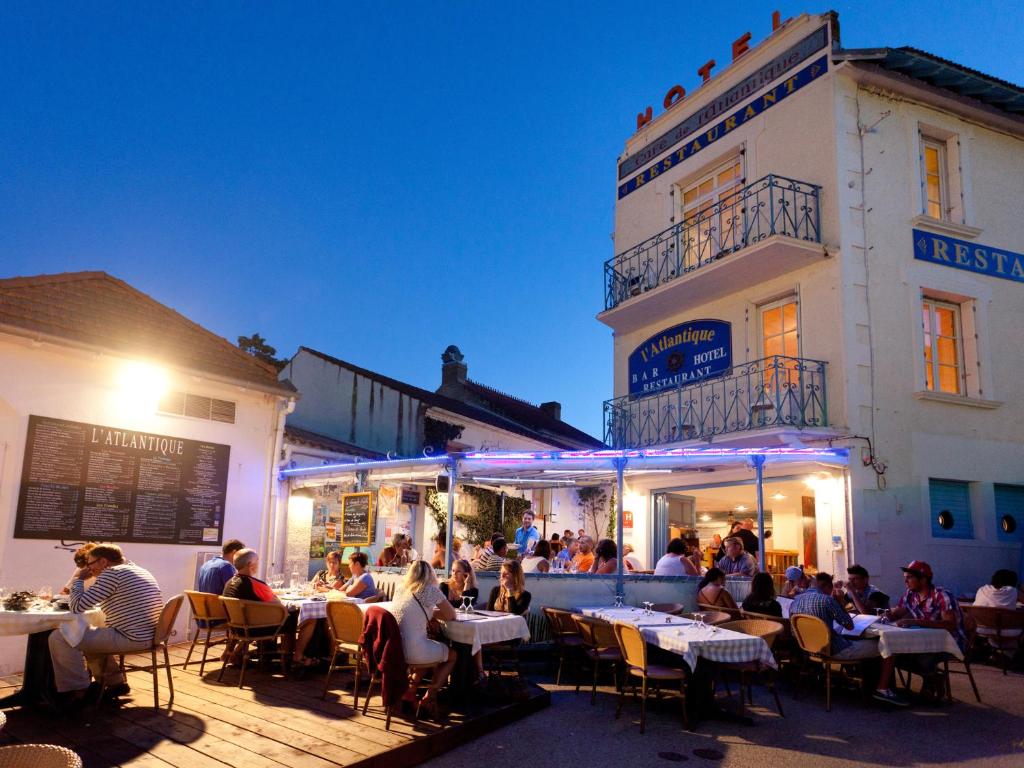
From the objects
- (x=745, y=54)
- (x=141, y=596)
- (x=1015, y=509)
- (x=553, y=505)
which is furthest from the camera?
(x=553, y=505)

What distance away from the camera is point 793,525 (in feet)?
44.3

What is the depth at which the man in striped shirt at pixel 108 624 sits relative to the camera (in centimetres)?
590

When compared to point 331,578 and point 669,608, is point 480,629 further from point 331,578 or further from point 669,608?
point 331,578

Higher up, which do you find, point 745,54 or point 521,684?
point 745,54

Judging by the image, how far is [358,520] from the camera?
1106cm

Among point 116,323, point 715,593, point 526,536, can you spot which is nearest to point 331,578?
point 116,323

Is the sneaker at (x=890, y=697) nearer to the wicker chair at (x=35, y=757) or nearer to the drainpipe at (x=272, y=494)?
the wicker chair at (x=35, y=757)

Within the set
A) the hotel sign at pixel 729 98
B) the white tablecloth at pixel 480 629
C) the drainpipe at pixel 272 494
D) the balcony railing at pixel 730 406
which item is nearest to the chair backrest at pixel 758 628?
the white tablecloth at pixel 480 629

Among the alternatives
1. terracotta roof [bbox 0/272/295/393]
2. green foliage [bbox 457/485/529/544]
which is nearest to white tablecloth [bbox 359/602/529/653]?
terracotta roof [bbox 0/272/295/393]

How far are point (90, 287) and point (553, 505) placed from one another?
42.7ft

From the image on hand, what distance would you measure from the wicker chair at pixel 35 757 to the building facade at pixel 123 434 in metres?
6.33

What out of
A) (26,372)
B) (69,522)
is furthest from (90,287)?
(69,522)

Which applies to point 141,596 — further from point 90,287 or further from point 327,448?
point 327,448

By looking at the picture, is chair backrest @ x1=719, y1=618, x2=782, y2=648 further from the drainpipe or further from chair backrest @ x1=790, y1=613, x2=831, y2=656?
the drainpipe
